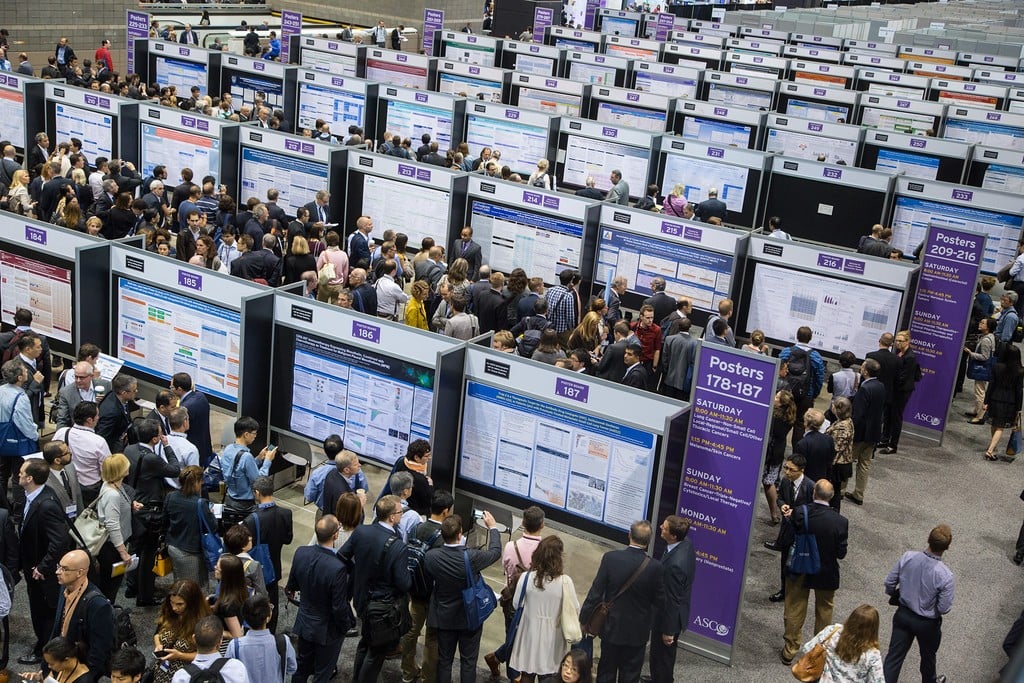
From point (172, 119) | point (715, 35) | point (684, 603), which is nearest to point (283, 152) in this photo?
point (172, 119)

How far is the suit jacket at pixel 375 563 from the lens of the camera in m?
6.94

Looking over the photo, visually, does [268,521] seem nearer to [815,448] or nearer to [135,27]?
[815,448]

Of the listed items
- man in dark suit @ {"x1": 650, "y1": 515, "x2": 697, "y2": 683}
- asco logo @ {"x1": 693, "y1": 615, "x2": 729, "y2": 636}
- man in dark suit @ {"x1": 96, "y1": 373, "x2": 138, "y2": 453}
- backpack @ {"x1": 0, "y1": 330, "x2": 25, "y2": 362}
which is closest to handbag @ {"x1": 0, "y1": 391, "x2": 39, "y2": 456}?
man in dark suit @ {"x1": 96, "y1": 373, "x2": 138, "y2": 453}

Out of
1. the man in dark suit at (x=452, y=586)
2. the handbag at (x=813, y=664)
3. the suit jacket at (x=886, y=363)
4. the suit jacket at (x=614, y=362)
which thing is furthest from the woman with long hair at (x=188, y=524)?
the suit jacket at (x=886, y=363)

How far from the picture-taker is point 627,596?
705 cm

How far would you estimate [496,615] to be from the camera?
8.69 metres

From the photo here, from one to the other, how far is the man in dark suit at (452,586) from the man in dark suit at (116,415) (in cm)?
284

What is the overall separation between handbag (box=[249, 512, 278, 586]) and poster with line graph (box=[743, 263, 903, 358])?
657cm

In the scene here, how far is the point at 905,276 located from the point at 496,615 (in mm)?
5553

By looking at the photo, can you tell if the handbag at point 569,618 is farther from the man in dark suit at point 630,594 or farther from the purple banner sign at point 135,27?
the purple banner sign at point 135,27

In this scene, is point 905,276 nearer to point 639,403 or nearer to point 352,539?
point 639,403

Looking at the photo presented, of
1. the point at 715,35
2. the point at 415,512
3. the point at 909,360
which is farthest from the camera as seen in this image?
Answer: the point at 715,35

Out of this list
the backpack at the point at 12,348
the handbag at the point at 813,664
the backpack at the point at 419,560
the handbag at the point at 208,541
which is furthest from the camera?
the backpack at the point at 12,348

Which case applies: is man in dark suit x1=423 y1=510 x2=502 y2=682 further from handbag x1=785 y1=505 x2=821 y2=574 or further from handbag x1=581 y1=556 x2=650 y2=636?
handbag x1=785 y1=505 x2=821 y2=574
